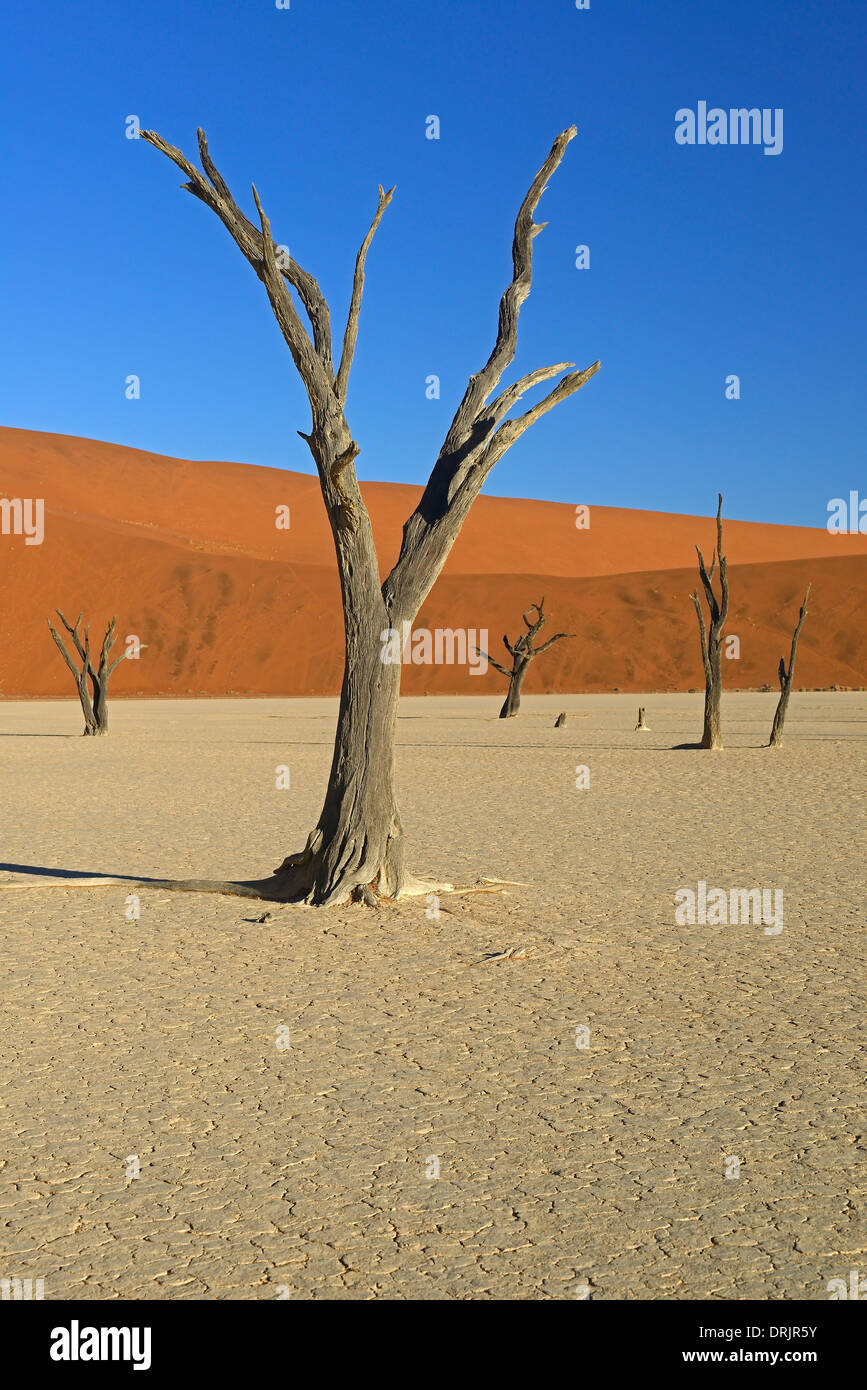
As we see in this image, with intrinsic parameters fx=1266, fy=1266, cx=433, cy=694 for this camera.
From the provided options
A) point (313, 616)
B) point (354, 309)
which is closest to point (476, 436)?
point (354, 309)

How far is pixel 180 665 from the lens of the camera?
248 ft

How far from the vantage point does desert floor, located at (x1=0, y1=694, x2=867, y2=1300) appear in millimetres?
4008

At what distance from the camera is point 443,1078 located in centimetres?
575

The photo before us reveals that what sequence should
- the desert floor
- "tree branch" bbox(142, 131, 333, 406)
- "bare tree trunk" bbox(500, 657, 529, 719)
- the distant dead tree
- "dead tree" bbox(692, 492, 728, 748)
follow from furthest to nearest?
"bare tree trunk" bbox(500, 657, 529, 719)
the distant dead tree
"dead tree" bbox(692, 492, 728, 748)
"tree branch" bbox(142, 131, 333, 406)
the desert floor

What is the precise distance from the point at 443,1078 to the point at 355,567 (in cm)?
501

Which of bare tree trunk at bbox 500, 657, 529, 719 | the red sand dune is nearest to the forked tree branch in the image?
bare tree trunk at bbox 500, 657, 529, 719

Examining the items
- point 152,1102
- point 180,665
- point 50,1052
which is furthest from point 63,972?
point 180,665

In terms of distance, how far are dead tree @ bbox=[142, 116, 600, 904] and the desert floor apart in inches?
20.6

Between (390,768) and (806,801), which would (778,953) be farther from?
(806,801)

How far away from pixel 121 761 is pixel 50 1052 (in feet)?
60.9

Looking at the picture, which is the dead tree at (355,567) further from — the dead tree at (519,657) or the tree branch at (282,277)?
the dead tree at (519,657)
